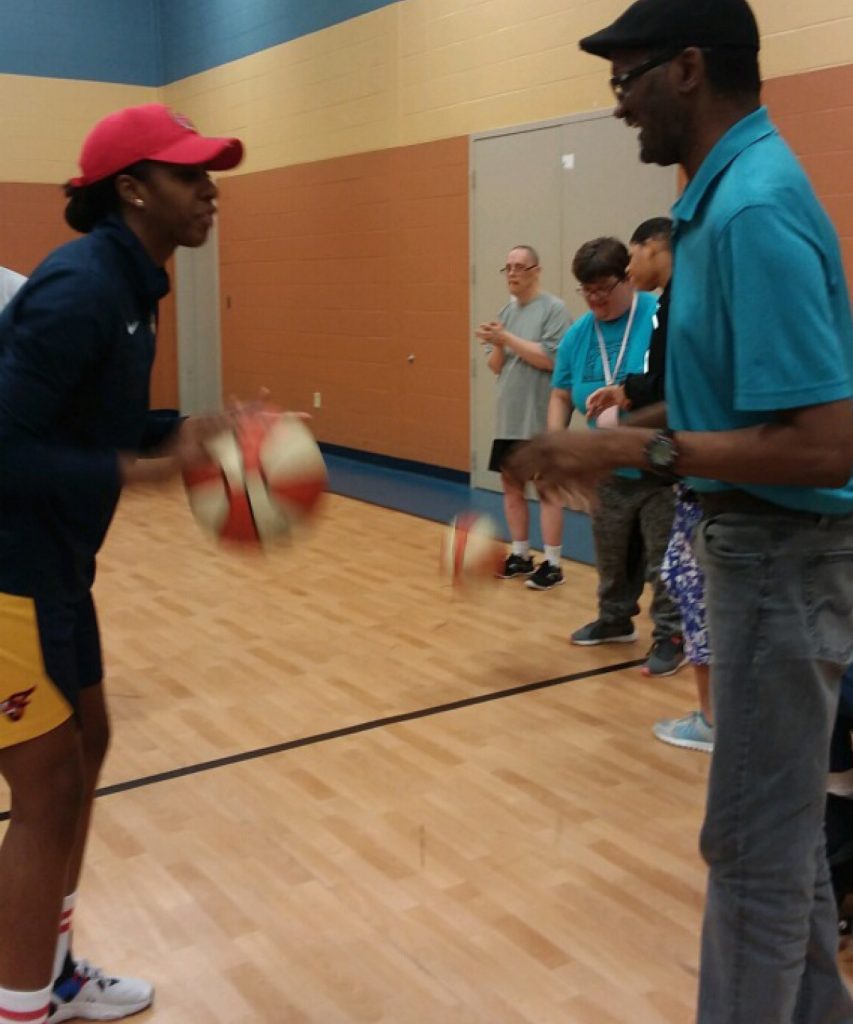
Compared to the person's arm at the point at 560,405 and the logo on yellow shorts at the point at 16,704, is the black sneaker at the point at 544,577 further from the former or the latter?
the logo on yellow shorts at the point at 16,704

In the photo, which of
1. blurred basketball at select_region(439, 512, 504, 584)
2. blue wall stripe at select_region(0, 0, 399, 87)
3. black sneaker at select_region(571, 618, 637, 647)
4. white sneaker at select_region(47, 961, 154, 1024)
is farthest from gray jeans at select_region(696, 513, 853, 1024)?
blue wall stripe at select_region(0, 0, 399, 87)

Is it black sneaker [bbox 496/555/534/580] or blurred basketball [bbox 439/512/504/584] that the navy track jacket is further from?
black sneaker [bbox 496/555/534/580]

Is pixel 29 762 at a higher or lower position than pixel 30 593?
lower

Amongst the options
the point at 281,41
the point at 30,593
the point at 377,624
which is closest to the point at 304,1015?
the point at 30,593

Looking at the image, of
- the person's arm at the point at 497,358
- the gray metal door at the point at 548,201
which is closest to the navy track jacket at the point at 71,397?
the person's arm at the point at 497,358

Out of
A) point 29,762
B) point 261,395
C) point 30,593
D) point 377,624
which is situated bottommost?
point 377,624

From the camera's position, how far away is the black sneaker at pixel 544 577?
18.6ft

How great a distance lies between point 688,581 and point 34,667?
82.9 inches

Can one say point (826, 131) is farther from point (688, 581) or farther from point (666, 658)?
point (688, 581)

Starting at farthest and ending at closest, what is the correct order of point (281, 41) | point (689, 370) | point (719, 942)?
point (281, 41), point (719, 942), point (689, 370)

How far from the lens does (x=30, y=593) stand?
1852 millimetres

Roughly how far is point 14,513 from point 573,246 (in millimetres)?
6231

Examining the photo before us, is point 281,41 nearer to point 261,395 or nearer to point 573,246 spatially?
point 573,246

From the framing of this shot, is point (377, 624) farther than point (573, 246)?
No
